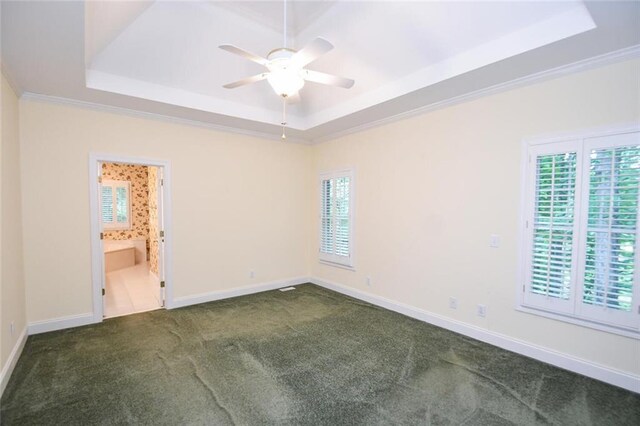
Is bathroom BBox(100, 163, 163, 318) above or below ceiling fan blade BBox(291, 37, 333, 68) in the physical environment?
below

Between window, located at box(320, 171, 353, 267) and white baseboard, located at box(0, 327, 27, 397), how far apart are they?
4044 mm

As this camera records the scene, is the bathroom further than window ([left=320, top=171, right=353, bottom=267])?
Yes

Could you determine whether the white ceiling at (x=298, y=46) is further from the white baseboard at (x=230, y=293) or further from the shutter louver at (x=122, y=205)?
the shutter louver at (x=122, y=205)

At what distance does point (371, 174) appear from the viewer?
4.65 meters

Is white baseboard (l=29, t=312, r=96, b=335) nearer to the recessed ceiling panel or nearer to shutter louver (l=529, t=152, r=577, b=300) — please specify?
the recessed ceiling panel

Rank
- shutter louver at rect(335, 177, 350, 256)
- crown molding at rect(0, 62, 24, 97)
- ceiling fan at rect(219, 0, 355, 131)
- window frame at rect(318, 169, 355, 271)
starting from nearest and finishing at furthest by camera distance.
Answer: ceiling fan at rect(219, 0, 355, 131)
crown molding at rect(0, 62, 24, 97)
window frame at rect(318, 169, 355, 271)
shutter louver at rect(335, 177, 350, 256)

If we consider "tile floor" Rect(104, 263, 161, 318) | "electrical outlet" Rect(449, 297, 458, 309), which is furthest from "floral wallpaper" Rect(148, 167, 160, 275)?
"electrical outlet" Rect(449, 297, 458, 309)

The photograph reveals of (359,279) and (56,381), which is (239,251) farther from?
(56,381)

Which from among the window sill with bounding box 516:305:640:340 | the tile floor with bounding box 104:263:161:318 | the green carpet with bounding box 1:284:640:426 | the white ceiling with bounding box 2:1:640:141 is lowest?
the tile floor with bounding box 104:263:161:318

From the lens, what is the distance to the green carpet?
2.16 metres

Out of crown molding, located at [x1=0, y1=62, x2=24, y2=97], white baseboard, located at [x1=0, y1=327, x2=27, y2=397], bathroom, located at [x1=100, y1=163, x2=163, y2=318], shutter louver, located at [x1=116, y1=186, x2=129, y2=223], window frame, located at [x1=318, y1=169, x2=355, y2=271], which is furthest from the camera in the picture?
shutter louver, located at [x1=116, y1=186, x2=129, y2=223]

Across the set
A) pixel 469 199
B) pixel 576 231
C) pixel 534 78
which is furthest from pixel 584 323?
pixel 534 78

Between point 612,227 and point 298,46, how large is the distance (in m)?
3.65

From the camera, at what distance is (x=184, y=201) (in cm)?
443
